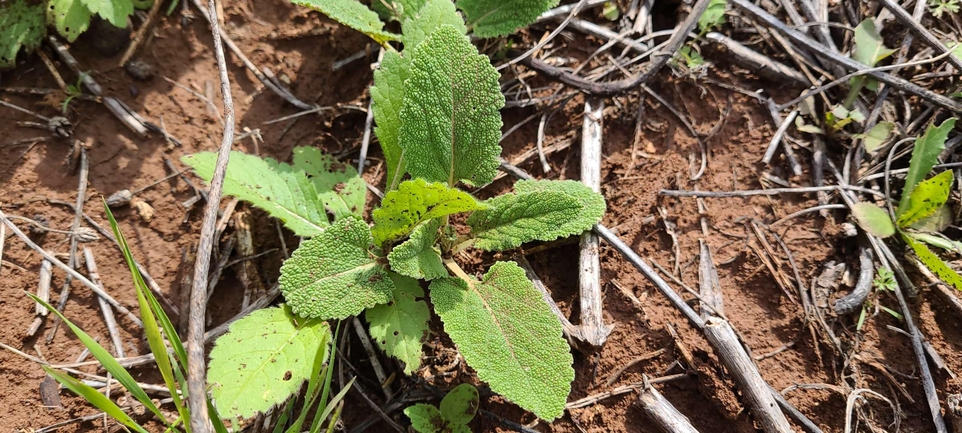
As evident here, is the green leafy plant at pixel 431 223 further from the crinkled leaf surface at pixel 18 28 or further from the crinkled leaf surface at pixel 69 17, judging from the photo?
the crinkled leaf surface at pixel 18 28

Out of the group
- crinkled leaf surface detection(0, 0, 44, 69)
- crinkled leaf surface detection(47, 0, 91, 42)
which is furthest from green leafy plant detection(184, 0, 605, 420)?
crinkled leaf surface detection(0, 0, 44, 69)

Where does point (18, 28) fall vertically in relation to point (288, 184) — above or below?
above

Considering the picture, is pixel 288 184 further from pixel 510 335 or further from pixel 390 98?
pixel 510 335

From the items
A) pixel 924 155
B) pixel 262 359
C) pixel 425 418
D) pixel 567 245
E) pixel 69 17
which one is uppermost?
pixel 69 17

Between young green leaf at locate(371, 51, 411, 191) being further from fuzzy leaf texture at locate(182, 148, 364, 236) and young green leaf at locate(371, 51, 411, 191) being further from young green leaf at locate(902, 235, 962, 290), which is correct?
young green leaf at locate(902, 235, 962, 290)

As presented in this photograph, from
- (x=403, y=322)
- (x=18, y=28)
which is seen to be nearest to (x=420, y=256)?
(x=403, y=322)

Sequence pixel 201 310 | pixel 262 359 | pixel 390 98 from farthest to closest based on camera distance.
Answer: pixel 390 98 < pixel 262 359 < pixel 201 310

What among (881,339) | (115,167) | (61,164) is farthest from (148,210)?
(881,339)
